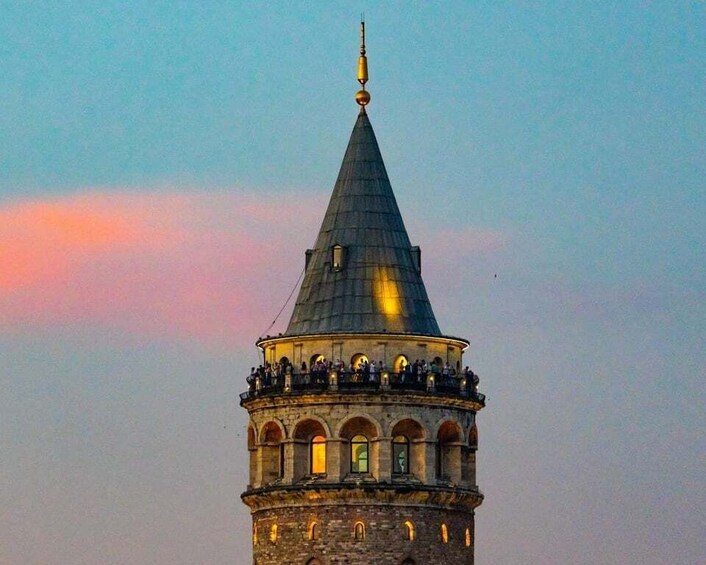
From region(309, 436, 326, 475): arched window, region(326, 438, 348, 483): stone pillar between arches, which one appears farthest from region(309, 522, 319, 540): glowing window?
region(309, 436, 326, 475): arched window

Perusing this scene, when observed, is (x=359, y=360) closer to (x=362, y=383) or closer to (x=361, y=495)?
(x=362, y=383)

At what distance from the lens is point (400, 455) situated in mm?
127438

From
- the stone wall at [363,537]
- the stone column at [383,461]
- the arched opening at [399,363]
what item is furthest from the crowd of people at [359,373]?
the stone wall at [363,537]

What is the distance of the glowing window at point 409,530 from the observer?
126188mm

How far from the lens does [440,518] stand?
127 meters

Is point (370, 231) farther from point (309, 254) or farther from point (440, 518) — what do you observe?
point (440, 518)

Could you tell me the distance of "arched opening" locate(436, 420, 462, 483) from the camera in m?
128

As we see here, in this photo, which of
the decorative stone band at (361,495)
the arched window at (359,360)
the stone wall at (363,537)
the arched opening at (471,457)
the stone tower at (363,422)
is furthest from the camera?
the arched opening at (471,457)

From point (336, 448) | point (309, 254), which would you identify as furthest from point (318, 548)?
point (309, 254)

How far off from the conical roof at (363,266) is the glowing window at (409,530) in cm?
821

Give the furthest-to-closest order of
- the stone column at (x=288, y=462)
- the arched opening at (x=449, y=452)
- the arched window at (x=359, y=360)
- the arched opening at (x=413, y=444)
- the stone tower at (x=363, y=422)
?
the arched opening at (x=449, y=452) → the arched window at (x=359, y=360) → the stone column at (x=288, y=462) → the arched opening at (x=413, y=444) → the stone tower at (x=363, y=422)

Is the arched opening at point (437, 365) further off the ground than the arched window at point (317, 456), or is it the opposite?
the arched opening at point (437, 365)

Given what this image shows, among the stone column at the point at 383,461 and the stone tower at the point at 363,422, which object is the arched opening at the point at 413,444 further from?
the stone column at the point at 383,461

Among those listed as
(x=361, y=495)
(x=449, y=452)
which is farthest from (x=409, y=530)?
(x=449, y=452)
